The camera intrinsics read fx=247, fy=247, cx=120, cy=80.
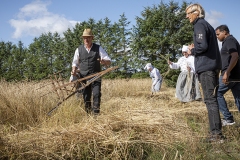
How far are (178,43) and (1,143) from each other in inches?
718

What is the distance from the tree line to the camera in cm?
1931

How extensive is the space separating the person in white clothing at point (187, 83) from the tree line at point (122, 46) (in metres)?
1.74

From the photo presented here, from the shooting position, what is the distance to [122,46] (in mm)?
26703

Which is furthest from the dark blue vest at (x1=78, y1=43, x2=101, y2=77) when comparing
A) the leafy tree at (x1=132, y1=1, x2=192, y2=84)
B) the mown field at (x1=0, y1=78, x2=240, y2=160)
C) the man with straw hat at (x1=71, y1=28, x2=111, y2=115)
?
the leafy tree at (x1=132, y1=1, x2=192, y2=84)

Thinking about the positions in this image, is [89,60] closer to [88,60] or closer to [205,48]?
[88,60]

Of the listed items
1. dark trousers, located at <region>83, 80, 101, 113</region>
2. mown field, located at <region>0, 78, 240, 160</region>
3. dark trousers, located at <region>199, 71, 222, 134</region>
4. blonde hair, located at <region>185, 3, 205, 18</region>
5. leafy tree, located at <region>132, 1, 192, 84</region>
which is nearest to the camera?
mown field, located at <region>0, 78, 240, 160</region>

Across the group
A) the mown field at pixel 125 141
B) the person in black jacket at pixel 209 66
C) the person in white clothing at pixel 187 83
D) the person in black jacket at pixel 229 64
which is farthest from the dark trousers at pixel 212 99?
the person in white clothing at pixel 187 83

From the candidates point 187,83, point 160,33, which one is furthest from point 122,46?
point 187,83

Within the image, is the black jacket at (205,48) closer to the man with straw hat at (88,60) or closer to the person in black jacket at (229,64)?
the person in black jacket at (229,64)

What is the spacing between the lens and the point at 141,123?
114 inches

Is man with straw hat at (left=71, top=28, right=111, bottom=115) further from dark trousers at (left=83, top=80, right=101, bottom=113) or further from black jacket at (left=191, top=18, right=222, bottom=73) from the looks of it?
black jacket at (left=191, top=18, right=222, bottom=73)

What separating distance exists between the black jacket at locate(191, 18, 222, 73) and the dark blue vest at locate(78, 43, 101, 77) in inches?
82.0

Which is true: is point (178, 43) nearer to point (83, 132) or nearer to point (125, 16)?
point (125, 16)

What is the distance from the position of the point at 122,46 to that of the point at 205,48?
2393 centimetres
